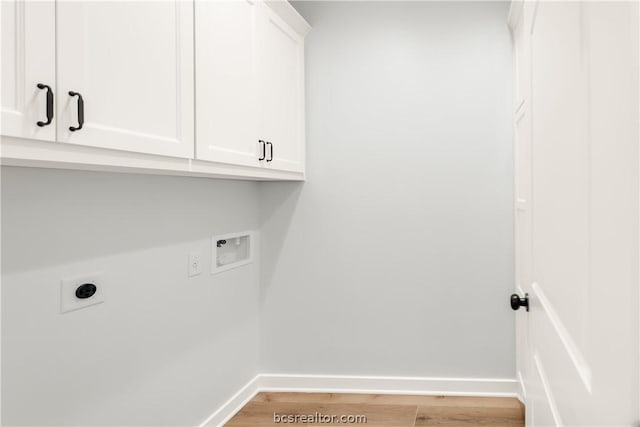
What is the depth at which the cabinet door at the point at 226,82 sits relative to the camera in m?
1.77

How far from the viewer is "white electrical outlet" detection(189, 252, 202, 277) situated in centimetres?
230

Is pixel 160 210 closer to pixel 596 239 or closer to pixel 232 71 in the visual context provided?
pixel 232 71

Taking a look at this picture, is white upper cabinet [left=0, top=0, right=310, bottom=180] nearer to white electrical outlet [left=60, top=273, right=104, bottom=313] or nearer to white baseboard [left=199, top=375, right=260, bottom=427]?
white electrical outlet [left=60, top=273, right=104, bottom=313]

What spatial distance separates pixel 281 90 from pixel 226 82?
0.71 m

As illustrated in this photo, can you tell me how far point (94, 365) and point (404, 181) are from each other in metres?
1.90

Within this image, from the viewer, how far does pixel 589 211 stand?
630mm

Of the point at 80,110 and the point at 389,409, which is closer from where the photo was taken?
the point at 80,110

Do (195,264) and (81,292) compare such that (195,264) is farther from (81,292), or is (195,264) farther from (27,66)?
(27,66)

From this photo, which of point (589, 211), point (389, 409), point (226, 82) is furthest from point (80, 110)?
point (389, 409)

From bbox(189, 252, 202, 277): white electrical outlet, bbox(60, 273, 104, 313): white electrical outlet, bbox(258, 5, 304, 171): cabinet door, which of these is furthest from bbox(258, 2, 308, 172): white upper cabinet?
bbox(60, 273, 104, 313): white electrical outlet

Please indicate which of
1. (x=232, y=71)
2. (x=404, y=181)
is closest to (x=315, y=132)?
(x=404, y=181)

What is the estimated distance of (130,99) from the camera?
1380mm

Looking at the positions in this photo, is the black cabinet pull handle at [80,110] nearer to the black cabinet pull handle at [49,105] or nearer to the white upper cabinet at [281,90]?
the black cabinet pull handle at [49,105]

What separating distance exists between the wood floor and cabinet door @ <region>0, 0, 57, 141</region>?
200cm
